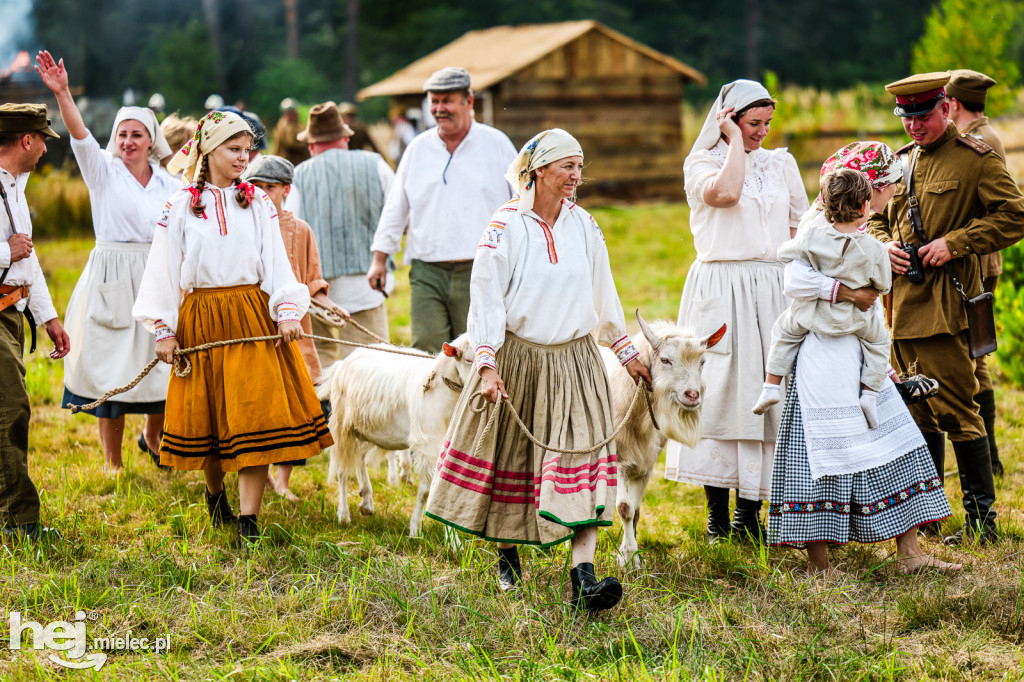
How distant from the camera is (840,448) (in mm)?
4414

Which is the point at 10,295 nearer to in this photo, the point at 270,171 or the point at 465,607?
the point at 270,171

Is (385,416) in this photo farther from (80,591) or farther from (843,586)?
(843,586)

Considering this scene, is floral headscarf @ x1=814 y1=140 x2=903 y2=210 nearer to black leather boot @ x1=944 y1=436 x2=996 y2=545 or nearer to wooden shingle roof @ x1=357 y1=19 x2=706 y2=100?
black leather boot @ x1=944 y1=436 x2=996 y2=545

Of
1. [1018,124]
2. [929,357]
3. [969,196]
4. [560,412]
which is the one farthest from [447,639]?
[1018,124]

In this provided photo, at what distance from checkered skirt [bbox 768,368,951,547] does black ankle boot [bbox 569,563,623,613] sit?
0.91 metres

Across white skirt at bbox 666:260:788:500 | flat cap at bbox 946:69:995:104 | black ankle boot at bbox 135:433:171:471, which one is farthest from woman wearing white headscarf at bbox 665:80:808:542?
black ankle boot at bbox 135:433:171:471

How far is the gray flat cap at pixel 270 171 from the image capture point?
612cm

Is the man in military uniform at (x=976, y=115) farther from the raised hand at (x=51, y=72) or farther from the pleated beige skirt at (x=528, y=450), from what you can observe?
the raised hand at (x=51, y=72)

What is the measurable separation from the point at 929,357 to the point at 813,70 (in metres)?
38.8

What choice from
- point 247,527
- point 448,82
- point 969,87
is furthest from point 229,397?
point 969,87

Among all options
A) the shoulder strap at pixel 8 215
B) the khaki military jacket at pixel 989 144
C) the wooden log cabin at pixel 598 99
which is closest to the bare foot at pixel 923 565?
the khaki military jacket at pixel 989 144

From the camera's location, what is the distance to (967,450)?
17.1 feet

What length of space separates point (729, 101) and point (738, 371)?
134 cm

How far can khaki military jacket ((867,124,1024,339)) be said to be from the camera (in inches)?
198
